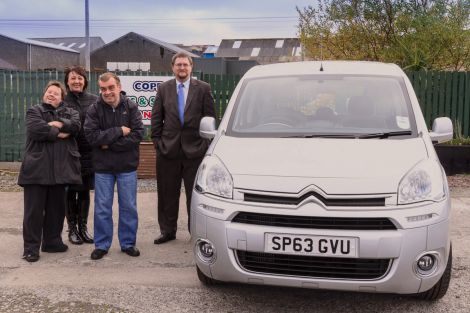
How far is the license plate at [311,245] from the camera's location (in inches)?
125

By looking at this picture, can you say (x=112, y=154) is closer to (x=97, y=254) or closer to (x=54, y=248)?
(x=97, y=254)

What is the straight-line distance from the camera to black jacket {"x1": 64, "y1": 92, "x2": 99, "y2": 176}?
207 inches

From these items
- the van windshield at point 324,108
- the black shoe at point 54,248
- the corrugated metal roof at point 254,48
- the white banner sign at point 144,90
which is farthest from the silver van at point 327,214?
the corrugated metal roof at point 254,48

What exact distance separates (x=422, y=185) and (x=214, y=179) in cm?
135

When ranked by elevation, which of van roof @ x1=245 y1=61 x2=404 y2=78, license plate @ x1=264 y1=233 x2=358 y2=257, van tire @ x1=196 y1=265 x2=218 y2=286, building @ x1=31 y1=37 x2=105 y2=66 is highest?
building @ x1=31 y1=37 x2=105 y2=66

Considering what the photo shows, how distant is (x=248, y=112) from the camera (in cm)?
450

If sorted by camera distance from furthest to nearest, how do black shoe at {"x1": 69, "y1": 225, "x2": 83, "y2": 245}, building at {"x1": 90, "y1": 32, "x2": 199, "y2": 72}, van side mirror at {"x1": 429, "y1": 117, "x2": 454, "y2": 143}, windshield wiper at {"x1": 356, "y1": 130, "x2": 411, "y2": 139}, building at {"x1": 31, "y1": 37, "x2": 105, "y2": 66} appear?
1. building at {"x1": 31, "y1": 37, "x2": 105, "y2": 66}
2. building at {"x1": 90, "y1": 32, "x2": 199, "y2": 72}
3. black shoe at {"x1": 69, "y1": 225, "x2": 83, "y2": 245}
4. van side mirror at {"x1": 429, "y1": 117, "x2": 454, "y2": 143}
5. windshield wiper at {"x1": 356, "y1": 130, "x2": 411, "y2": 139}

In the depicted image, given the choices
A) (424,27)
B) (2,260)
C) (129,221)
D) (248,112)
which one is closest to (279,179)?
(248,112)

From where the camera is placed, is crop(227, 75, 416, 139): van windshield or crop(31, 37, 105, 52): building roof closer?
crop(227, 75, 416, 139): van windshield

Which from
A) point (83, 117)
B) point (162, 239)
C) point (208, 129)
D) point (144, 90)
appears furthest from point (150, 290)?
point (144, 90)

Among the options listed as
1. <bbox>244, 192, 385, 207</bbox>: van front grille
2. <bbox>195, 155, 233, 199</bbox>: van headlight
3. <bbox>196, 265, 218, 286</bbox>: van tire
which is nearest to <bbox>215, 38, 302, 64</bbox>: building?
<bbox>196, 265, 218, 286</bbox>: van tire

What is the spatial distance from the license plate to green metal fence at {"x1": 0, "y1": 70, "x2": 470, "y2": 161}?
20.8 feet

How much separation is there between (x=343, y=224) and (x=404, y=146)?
0.89 m

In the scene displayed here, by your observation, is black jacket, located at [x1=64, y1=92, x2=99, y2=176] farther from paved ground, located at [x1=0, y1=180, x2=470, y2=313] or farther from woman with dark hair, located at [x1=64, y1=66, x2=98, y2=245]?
paved ground, located at [x1=0, y1=180, x2=470, y2=313]
